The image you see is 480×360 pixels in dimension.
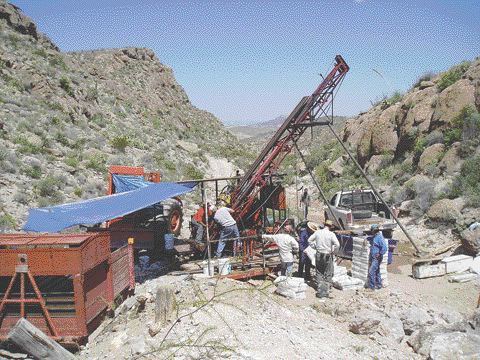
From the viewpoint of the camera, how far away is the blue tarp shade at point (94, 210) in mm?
9031

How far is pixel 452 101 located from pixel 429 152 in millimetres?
3394

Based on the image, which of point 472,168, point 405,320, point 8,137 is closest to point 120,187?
point 405,320

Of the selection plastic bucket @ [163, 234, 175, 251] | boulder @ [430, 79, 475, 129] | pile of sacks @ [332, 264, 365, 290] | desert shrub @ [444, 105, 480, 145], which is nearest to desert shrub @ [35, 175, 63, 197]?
plastic bucket @ [163, 234, 175, 251]

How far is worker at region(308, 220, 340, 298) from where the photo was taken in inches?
391

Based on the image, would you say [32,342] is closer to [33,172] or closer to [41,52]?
[33,172]

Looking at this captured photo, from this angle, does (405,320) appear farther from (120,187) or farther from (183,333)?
(120,187)

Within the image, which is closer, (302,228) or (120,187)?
(302,228)

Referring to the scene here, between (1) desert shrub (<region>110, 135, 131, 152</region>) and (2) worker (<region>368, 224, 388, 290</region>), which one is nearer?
(2) worker (<region>368, 224, 388, 290</region>)

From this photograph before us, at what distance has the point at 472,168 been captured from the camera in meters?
17.9

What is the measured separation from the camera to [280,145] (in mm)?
12211

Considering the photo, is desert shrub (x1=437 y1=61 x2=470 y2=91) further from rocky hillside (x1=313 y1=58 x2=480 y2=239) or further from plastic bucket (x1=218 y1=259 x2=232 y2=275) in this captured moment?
plastic bucket (x1=218 y1=259 x2=232 y2=275)

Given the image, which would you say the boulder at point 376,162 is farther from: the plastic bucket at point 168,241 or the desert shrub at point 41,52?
the desert shrub at point 41,52

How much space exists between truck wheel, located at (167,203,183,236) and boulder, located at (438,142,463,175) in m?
13.6

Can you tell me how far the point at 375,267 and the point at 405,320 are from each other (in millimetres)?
1715
